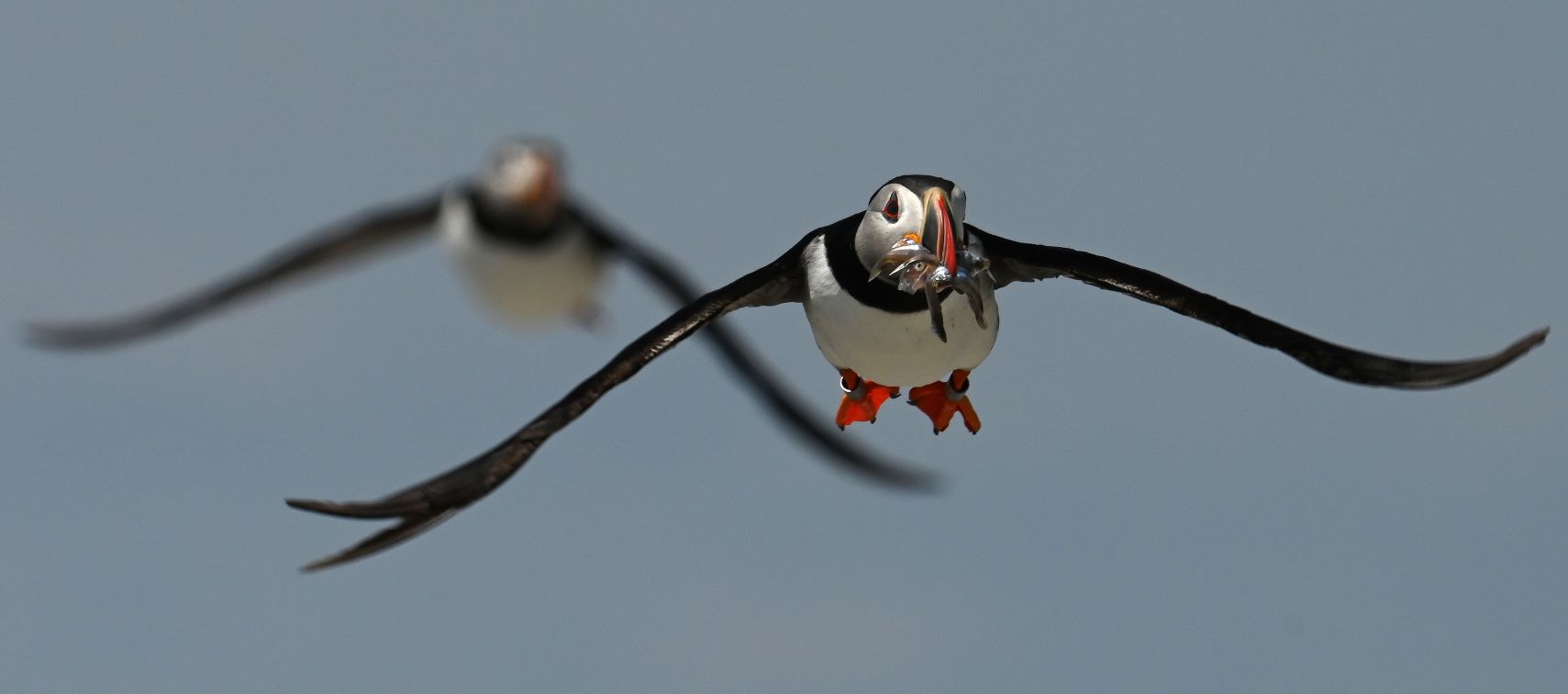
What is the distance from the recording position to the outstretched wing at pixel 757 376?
23125 millimetres

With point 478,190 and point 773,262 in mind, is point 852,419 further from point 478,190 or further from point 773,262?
point 478,190

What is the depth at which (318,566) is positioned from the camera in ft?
51.2

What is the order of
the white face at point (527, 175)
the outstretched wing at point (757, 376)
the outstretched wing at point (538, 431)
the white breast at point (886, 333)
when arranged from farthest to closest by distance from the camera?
the white face at point (527, 175)
the outstretched wing at point (757, 376)
the white breast at point (886, 333)
the outstretched wing at point (538, 431)

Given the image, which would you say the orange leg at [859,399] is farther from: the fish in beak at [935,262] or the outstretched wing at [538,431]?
the fish in beak at [935,262]

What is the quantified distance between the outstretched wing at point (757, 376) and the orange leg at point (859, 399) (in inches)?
136

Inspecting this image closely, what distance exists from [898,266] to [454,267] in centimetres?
1240

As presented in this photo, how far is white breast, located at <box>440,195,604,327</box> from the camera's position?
91.6 feet

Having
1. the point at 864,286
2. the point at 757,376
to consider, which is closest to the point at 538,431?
the point at 864,286

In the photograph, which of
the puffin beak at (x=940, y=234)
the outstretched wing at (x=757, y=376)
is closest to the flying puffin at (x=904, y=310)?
the puffin beak at (x=940, y=234)

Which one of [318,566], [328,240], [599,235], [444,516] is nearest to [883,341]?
[444,516]

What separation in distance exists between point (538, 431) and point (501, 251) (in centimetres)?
1113

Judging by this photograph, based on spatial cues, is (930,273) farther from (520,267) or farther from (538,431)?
(520,267)

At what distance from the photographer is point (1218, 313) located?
1802 cm

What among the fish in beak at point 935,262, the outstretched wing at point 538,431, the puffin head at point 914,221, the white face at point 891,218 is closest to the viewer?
the outstretched wing at point 538,431
